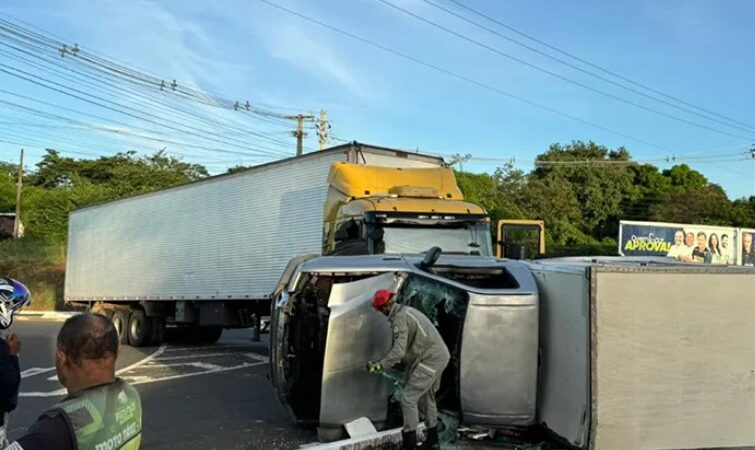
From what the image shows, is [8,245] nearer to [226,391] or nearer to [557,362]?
[226,391]

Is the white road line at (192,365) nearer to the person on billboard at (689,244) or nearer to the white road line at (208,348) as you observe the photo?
the white road line at (208,348)

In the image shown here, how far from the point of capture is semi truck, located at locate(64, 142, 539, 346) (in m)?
10.4

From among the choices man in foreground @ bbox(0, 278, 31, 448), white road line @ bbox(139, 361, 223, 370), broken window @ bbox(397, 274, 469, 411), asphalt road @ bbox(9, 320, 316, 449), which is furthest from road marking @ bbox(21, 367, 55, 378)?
man in foreground @ bbox(0, 278, 31, 448)

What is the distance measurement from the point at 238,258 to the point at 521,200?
3169 centimetres

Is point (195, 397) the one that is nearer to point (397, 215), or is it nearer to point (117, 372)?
point (117, 372)

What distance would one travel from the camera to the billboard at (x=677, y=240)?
85.5ft

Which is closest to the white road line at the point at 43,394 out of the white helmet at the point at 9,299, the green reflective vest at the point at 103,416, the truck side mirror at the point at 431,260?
the truck side mirror at the point at 431,260

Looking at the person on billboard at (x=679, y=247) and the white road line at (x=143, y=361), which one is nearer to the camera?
the white road line at (x=143, y=361)

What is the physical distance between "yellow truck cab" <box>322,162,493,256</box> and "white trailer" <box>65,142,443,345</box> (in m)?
0.86

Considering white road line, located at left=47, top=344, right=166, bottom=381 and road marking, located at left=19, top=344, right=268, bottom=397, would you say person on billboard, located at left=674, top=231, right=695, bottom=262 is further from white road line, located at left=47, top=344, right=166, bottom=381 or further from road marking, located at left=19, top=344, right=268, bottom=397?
white road line, located at left=47, top=344, right=166, bottom=381

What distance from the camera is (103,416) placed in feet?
7.40

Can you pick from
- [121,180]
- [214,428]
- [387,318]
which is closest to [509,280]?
[387,318]

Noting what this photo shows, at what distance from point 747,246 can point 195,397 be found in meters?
26.5

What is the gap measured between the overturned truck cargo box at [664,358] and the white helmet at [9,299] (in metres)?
3.83
